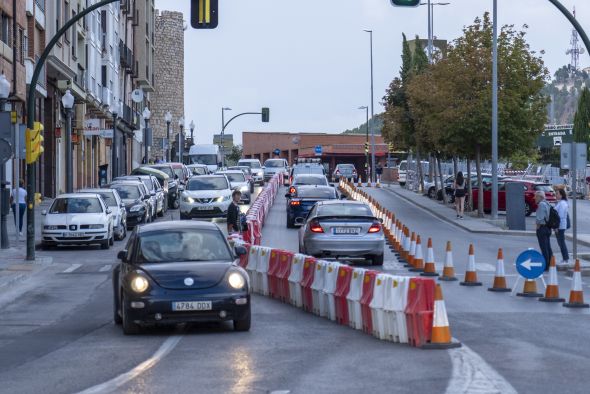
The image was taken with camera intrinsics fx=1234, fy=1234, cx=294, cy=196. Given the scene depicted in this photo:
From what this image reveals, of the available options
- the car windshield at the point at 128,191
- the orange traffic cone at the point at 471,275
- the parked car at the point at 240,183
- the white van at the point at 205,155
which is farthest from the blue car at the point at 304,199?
the white van at the point at 205,155

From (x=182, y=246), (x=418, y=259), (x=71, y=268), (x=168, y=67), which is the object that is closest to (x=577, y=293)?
(x=182, y=246)

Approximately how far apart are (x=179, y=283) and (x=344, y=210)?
512 inches

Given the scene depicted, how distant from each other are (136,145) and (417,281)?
8520 cm

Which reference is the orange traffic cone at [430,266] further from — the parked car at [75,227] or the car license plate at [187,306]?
the car license plate at [187,306]

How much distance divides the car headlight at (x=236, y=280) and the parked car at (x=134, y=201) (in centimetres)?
2496

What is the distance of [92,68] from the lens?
215 feet

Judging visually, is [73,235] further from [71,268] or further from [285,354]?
[285,354]

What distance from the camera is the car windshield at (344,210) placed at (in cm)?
2775

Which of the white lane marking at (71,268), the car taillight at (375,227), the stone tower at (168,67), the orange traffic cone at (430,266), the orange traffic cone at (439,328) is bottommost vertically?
the white lane marking at (71,268)

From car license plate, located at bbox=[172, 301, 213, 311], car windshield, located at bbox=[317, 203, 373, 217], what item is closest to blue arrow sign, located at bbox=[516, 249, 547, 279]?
car windshield, located at bbox=[317, 203, 373, 217]

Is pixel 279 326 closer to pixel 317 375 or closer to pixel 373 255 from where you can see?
pixel 317 375

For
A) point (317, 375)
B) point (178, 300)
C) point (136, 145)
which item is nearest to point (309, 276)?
point (178, 300)

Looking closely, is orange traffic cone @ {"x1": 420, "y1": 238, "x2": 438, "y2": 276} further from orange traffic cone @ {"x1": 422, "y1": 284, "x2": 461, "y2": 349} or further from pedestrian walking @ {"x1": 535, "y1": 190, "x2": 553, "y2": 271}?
orange traffic cone @ {"x1": 422, "y1": 284, "x2": 461, "y2": 349}

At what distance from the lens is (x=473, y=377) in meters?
11.6
